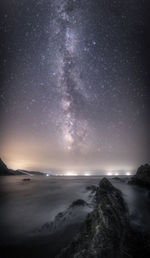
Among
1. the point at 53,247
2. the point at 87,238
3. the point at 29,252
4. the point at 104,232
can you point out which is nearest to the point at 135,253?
the point at 104,232

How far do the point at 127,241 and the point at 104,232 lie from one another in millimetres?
1253

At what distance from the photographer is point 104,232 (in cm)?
617

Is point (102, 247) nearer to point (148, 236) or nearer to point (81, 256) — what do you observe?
point (81, 256)

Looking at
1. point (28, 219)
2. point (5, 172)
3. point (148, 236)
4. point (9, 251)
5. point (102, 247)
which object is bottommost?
point (5, 172)

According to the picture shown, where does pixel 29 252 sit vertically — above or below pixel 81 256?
below

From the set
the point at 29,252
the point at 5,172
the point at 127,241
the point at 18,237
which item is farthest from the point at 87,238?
the point at 5,172

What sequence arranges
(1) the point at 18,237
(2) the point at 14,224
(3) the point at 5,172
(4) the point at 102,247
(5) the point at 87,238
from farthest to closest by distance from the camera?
(3) the point at 5,172
(2) the point at 14,224
(1) the point at 18,237
(5) the point at 87,238
(4) the point at 102,247

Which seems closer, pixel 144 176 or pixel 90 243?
pixel 90 243

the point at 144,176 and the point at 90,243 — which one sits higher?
the point at 144,176

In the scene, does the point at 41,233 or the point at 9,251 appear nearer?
the point at 9,251

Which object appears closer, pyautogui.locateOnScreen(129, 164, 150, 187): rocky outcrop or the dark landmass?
the dark landmass

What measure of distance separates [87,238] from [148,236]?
151 inches

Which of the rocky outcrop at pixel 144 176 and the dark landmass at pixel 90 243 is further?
the rocky outcrop at pixel 144 176

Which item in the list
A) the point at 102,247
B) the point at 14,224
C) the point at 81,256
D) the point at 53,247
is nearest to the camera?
the point at 81,256
